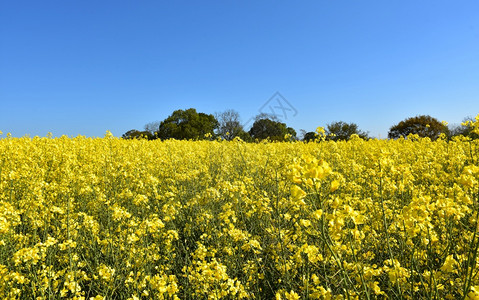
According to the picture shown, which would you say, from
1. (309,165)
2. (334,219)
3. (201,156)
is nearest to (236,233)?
(334,219)

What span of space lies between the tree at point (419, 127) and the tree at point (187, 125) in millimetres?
21935

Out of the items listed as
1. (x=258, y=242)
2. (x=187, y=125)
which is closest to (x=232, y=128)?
(x=187, y=125)

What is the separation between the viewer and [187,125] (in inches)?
1422

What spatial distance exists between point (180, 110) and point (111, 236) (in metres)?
38.3

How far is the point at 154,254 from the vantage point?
2438 mm

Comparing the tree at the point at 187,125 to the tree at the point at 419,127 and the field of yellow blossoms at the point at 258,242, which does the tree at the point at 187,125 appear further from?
the field of yellow blossoms at the point at 258,242

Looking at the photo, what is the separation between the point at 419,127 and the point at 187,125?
86.2 ft

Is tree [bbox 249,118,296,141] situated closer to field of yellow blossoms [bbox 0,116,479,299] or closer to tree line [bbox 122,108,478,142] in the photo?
tree line [bbox 122,108,478,142]

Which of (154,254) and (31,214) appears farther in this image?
(31,214)

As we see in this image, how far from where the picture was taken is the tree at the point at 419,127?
26031 mm

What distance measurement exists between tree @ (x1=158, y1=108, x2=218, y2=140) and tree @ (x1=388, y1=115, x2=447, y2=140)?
21935 mm

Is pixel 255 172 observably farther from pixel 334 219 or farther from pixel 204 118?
pixel 204 118

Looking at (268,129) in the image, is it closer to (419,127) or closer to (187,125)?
(187,125)

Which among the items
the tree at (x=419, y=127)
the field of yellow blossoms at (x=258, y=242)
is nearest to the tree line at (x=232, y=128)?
the tree at (x=419, y=127)
